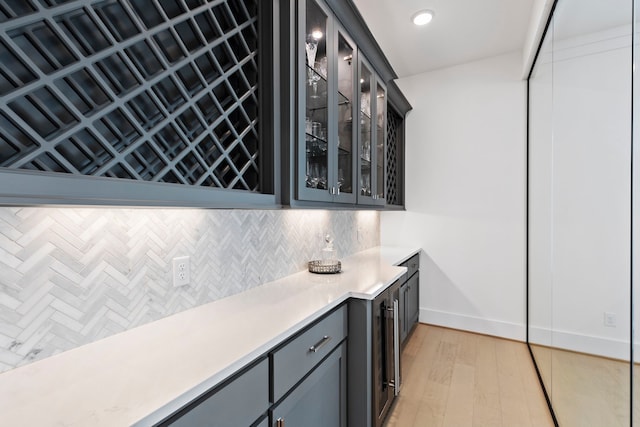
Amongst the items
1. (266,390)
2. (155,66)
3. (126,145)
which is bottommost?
(266,390)

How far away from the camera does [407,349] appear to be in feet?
9.18

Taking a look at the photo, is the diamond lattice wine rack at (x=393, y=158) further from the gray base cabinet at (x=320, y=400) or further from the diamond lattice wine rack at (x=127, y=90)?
the diamond lattice wine rack at (x=127, y=90)

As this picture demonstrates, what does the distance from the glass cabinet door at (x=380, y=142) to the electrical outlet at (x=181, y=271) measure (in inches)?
61.7

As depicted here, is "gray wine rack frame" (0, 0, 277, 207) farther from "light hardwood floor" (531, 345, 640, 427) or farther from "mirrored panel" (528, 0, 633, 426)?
"light hardwood floor" (531, 345, 640, 427)

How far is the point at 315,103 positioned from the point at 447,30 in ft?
6.05

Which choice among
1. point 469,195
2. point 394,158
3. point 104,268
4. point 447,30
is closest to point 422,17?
point 447,30

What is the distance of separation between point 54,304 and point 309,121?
121 centimetres

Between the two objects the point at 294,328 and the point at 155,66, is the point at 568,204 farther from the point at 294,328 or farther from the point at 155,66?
the point at 155,66

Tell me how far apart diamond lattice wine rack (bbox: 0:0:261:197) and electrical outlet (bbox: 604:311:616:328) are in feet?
4.99

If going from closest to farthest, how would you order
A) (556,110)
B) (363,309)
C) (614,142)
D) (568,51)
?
1. (614,142)
2. (363,309)
3. (568,51)
4. (556,110)

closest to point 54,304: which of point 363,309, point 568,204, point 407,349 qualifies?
point 363,309

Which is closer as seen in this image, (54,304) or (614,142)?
(54,304)

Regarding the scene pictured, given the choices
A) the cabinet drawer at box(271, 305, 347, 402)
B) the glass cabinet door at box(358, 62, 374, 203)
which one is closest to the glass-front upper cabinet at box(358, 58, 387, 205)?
the glass cabinet door at box(358, 62, 374, 203)

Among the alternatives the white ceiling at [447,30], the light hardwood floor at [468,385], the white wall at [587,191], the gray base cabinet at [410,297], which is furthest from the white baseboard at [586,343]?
the white ceiling at [447,30]
